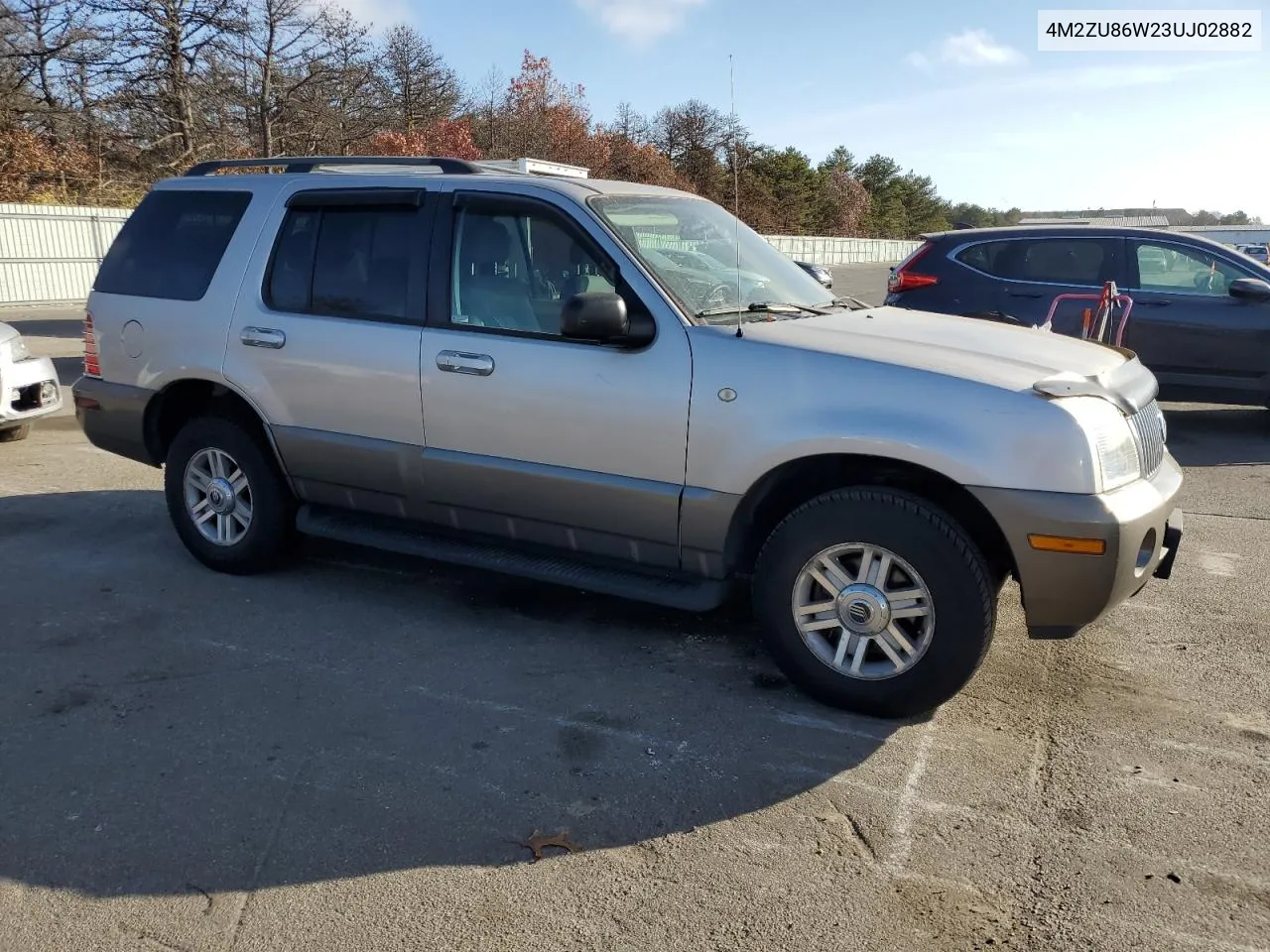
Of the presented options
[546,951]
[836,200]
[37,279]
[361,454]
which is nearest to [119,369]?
[361,454]

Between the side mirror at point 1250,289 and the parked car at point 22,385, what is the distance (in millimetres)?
9736

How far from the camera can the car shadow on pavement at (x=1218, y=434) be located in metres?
8.30

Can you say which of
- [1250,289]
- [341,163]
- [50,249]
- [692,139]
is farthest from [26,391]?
[692,139]

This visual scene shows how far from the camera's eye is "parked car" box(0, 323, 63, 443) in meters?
8.03

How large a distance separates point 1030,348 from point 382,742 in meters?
2.90

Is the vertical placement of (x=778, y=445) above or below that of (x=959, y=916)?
above

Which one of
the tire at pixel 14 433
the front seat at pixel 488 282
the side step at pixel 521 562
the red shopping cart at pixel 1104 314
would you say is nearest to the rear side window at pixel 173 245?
the side step at pixel 521 562

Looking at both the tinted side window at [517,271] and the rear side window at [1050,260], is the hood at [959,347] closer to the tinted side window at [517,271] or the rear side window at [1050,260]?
the tinted side window at [517,271]

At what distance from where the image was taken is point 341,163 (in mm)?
5297

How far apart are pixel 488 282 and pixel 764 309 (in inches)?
47.4

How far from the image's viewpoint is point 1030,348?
4.15m

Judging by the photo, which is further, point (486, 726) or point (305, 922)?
point (486, 726)

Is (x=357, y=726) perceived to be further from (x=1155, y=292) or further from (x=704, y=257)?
(x=1155, y=292)

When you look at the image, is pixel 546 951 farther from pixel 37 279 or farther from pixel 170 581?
pixel 37 279
